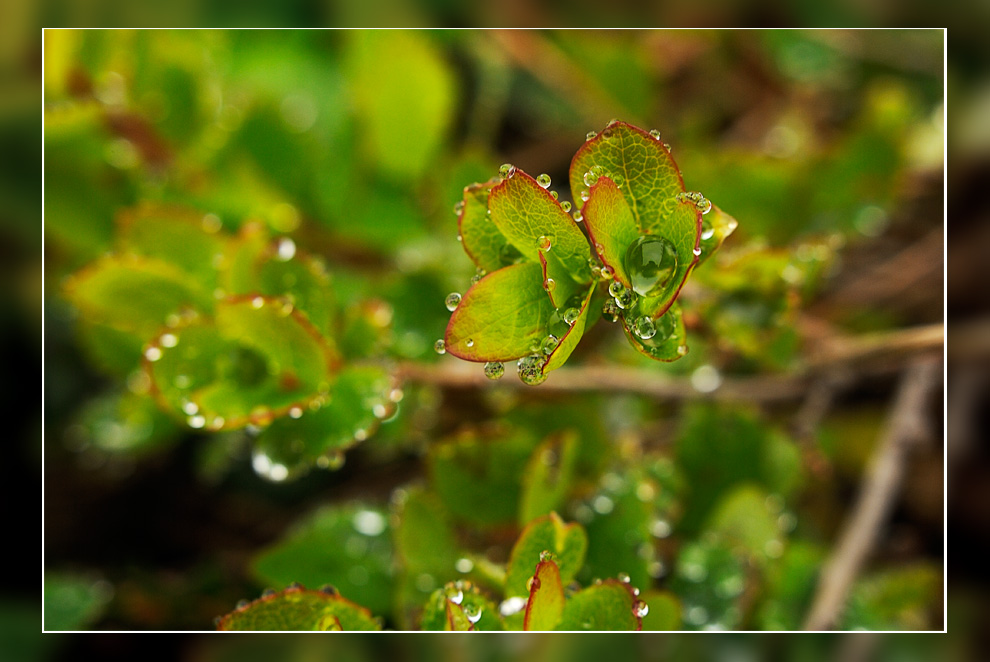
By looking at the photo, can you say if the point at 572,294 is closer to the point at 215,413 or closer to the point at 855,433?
the point at 215,413

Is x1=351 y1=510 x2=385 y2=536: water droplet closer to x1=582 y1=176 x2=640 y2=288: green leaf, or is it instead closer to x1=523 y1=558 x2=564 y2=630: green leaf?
x1=523 y1=558 x2=564 y2=630: green leaf

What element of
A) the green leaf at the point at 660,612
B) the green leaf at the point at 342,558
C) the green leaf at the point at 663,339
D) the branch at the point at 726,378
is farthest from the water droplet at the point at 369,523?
the green leaf at the point at 663,339

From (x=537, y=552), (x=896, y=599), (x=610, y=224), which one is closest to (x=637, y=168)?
(x=610, y=224)

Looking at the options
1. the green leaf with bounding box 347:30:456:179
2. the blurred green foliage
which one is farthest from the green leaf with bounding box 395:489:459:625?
the green leaf with bounding box 347:30:456:179

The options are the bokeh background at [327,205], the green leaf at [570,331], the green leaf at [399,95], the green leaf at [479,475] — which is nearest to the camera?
the green leaf at [570,331]

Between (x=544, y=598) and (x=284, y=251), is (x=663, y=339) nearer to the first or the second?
(x=544, y=598)

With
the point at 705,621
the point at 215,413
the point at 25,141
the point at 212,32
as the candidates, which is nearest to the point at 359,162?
the point at 212,32

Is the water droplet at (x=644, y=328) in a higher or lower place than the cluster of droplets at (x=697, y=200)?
lower

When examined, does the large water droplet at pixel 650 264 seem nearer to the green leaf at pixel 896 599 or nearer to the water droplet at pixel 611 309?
the water droplet at pixel 611 309
